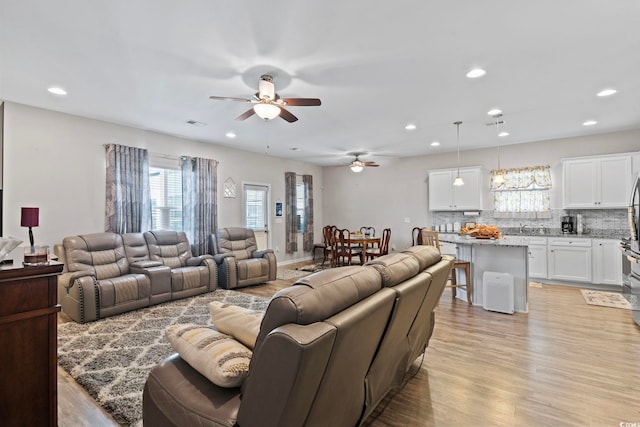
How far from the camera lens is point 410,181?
25.6 feet

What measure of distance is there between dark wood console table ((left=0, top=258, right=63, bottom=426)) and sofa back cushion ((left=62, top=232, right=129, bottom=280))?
2654mm

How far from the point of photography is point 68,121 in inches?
174

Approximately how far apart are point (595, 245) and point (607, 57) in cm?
372

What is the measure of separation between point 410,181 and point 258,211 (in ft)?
12.6

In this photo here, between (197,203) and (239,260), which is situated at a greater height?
(197,203)

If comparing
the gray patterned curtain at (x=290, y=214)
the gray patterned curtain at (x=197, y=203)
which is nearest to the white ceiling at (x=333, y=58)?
the gray patterned curtain at (x=197, y=203)

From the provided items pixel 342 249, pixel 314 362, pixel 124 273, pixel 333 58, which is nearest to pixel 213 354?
pixel 314 362

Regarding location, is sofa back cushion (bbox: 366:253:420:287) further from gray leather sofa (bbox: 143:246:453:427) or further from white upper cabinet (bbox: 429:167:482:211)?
white upper cabinet (bbox: 429:167:482:211)

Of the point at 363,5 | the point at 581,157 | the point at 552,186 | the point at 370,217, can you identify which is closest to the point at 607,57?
the point at 363,5

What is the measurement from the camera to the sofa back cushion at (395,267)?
1.70m

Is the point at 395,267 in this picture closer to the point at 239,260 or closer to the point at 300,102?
the point at 300,102

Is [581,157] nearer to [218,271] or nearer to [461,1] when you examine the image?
[461,1]

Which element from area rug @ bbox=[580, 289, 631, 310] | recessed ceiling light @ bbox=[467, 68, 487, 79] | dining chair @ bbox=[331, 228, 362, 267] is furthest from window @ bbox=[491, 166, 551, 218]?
recessed ceiling light @ bbox=[467, 68, 487, 79]

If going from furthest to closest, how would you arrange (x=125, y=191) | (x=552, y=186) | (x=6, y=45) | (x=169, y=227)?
1. (x=552, y=186)
2. (x=169, y=227)
3. (x=125, y=191)
4. (x=6, y=45)
